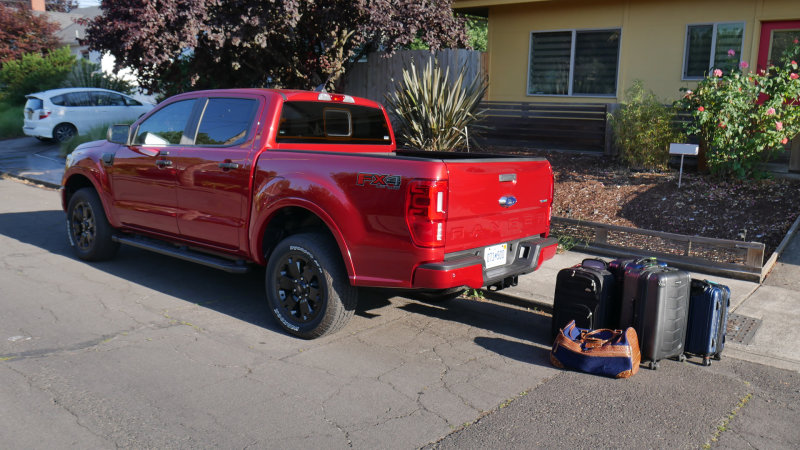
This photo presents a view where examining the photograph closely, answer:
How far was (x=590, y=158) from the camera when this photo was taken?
1188cm

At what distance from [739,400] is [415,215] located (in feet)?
8.00

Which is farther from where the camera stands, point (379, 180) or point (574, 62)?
point (574, 62)

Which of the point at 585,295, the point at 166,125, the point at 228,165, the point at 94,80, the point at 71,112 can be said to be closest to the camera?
the point at 585,295

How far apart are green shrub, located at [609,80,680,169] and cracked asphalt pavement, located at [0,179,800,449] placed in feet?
17.8

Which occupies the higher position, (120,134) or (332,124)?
(332,124)

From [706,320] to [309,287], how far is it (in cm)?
299

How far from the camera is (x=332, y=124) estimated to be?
6426 mm

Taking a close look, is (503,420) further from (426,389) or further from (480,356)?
(480,356)

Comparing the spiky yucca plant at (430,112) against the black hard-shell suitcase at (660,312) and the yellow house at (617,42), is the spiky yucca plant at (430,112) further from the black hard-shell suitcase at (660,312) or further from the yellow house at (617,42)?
the black hard-shell suitcase at (660,312)

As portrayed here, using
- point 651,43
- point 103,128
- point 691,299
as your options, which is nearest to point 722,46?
point 651,43

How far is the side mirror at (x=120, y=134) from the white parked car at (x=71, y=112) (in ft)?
41.8

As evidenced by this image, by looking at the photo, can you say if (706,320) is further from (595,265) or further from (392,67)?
(392,67)

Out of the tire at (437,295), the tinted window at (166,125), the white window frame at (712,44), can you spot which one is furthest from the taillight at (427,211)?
the white window frame at (712,44)

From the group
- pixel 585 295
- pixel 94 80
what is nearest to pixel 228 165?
pixel 585 295
